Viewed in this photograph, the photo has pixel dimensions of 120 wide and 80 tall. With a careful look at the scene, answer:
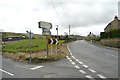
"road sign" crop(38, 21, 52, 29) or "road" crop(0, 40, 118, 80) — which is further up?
"road sign" crop(38, 21, 52, 29)

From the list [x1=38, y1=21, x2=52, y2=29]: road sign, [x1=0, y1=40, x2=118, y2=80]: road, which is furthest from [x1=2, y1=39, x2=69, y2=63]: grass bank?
[x1=38, y1=21, x2=52, y2=29]: road sign

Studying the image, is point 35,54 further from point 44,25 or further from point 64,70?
point 64,70

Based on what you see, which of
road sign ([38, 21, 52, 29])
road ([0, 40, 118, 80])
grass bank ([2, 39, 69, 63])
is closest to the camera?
road ([0, 40, 118, 80])

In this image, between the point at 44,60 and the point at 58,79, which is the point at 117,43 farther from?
the point at 58,79

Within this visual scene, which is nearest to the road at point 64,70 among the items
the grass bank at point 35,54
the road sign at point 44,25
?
the grass bank at point 35,54

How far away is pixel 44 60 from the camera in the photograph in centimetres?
Result: 1470

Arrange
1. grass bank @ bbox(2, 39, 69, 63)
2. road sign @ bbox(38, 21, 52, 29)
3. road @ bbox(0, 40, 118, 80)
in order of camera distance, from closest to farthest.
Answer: road @ bbox(0, 40, 118, 80) < grass bank @ bbox(2, 39, 69, 63) < road sign @ bbox(38, 21, 52, 29)

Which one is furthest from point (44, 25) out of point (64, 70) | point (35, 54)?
point (64, 70)

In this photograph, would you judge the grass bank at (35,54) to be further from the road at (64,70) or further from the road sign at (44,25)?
the road sign at (44,25)

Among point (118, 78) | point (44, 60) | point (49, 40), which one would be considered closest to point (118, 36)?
point (49, 40)

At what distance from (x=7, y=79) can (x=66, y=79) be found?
2.84 meters

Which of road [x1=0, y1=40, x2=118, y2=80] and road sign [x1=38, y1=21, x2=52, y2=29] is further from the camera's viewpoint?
road sign [x1=38, y1=21, x2=52, y2=29]

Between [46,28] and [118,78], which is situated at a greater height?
[46,28]

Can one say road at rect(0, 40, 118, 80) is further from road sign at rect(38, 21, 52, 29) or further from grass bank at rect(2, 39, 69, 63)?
road sign at rect(38, 21, 52, 29)
